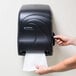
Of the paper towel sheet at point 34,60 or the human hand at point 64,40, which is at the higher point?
the human hand at point 64,40

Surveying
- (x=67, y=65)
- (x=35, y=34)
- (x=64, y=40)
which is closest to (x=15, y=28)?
(x=35, y=34)

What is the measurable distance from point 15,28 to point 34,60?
28 centimetres

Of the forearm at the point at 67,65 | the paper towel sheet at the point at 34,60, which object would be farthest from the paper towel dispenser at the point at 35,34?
the forearm at the point at 67,65

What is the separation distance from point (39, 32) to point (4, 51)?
333 mm

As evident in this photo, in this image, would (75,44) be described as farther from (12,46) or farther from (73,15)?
(12,46)

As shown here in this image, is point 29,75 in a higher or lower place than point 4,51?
lower

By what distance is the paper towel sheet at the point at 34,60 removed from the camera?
1083 millimetres

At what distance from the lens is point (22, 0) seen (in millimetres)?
1232

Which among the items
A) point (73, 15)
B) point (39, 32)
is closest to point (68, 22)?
point (73, 15)

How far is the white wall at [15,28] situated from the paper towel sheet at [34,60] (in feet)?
0.61

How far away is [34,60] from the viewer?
110cm

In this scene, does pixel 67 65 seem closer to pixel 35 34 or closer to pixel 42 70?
pixel 42 70

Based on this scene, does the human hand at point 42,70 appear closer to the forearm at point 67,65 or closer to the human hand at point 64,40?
the forearm at point 67,65

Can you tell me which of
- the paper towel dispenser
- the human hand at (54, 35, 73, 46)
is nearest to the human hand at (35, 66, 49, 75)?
the paper towel dispenser
